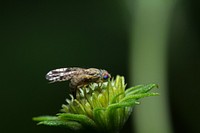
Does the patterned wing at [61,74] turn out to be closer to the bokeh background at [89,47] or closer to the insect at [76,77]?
the insect at [76,77]

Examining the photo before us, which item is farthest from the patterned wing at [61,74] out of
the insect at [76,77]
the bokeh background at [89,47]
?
the bokeh background at [89,47]

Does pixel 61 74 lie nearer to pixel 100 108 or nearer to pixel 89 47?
pixel 100 108

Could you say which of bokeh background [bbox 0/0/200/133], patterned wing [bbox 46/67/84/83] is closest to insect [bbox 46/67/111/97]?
patterned wing [bbox 46/67/84/83]

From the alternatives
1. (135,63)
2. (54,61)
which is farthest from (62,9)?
(135,63)

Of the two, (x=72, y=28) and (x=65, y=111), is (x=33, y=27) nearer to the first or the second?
(x=72, y=28)

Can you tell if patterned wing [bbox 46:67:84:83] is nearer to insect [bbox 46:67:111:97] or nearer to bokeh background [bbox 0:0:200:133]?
insect [bbox 46:67:111:97]
